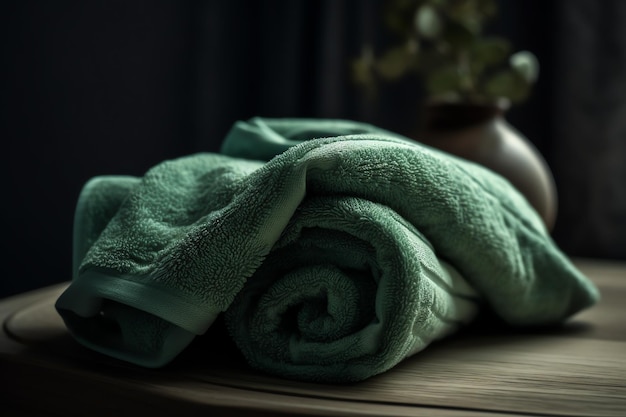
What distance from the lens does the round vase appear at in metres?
1.07

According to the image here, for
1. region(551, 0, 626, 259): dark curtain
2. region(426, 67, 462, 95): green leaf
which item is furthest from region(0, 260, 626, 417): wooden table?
region(551, 0, 626, 259): dark curtain

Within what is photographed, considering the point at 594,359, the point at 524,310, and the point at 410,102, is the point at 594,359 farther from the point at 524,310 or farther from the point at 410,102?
the point at 410,102

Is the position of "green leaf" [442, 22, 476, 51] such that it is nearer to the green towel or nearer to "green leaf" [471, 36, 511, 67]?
"green leaf" [471, 36, 511, 67]

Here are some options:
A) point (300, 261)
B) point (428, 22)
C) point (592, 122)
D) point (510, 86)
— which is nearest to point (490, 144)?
point (510, 86)

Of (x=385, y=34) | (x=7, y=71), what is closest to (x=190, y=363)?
(x=7, y=71)

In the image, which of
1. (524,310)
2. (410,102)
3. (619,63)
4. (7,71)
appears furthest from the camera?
(410,102)

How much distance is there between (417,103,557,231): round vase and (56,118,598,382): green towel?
463mm

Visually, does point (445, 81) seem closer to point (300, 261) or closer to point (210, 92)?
point (210, 92)

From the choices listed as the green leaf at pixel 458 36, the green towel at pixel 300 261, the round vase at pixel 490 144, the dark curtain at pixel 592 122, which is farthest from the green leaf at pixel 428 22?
the green towel at pixel 300 261

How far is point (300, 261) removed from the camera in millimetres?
543

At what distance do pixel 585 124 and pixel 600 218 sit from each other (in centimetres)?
20

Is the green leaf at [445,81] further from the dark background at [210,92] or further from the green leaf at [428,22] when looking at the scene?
the dark background at [210,92]

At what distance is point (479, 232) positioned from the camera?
0.61 metres

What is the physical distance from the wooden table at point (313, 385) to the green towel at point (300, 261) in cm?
2
